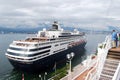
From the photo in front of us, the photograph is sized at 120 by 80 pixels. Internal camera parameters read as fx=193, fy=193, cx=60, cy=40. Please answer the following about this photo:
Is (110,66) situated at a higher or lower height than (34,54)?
higher

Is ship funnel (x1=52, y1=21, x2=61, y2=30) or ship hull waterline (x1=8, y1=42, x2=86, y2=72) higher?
ship funnel (x1=52, y1=21, x2=61, y2=30)

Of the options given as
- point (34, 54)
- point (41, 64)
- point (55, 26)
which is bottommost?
point (41, 64)

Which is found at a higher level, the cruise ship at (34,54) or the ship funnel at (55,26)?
the ship funnel at (55,26)

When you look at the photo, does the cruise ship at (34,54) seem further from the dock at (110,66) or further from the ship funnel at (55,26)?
the dock at (110,66)

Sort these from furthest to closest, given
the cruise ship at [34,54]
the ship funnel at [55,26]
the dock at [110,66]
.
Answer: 1. the ship funnel at [55,26]
2. the cruise ship at [34,54]
3. the dock at [110,66]

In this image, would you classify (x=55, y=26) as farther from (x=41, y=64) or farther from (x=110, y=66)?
(x=110, y=66)

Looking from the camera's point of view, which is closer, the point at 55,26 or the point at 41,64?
the point at 41,64

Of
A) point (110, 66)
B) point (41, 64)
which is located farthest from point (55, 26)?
point (110, 66)

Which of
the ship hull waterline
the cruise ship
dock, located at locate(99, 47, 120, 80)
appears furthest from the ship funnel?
dock, located at locate(99, 47, 120, 80)

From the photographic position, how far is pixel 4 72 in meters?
38.5

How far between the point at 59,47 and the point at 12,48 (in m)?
14.1

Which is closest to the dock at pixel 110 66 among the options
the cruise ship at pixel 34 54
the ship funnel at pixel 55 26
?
the cruise ship at pixel 34 54

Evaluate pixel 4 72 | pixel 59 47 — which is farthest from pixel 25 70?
pixel 59 47

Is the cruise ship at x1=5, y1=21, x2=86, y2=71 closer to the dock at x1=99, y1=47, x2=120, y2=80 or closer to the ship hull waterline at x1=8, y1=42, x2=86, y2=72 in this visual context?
the ship hull waterline at x1=8, y1=42, x2=86, y2=72
